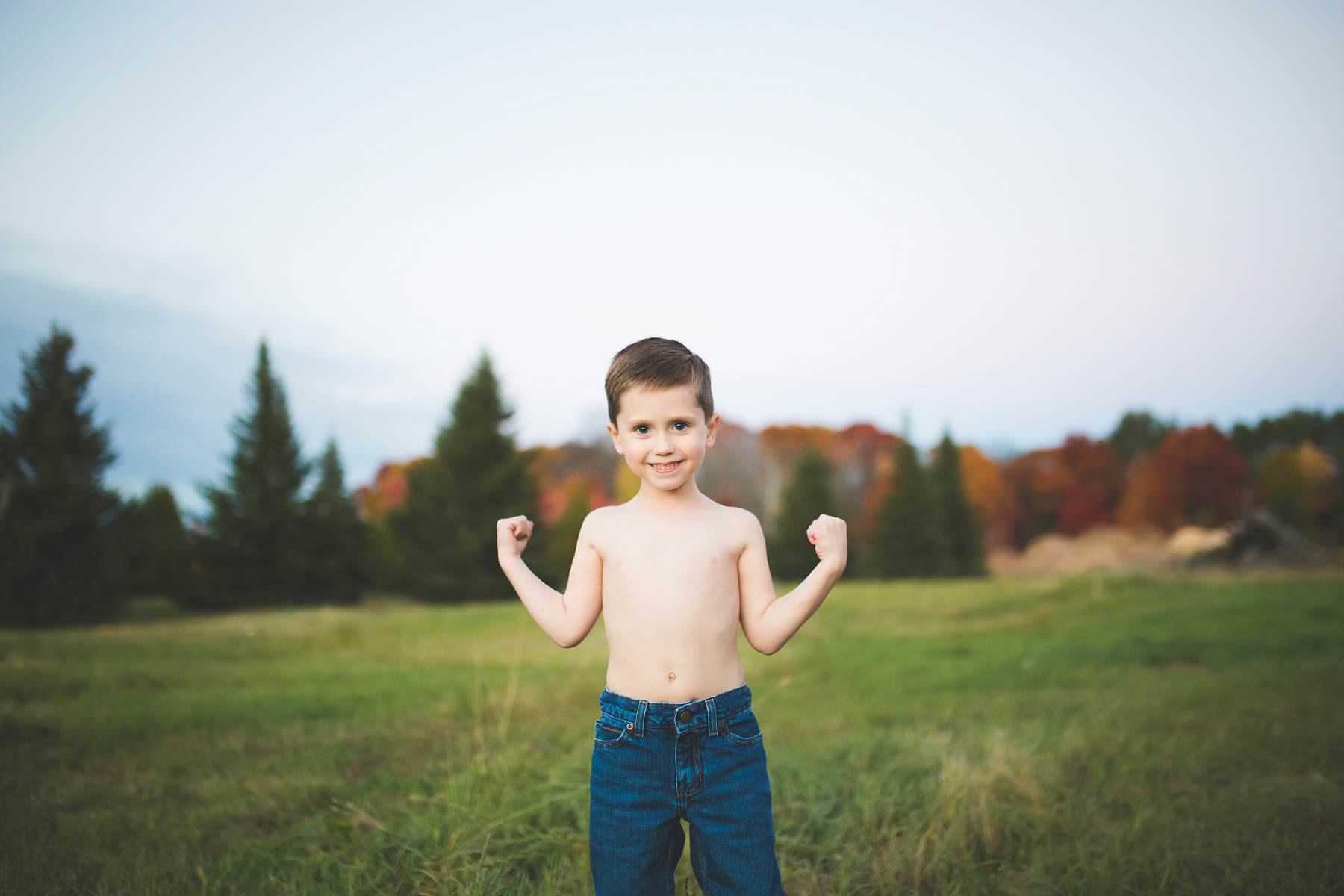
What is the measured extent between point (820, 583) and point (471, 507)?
28.7m

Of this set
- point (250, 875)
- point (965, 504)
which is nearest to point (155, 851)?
point (250, 875)

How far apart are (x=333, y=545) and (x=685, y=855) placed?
101 feet

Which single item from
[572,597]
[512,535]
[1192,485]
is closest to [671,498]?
[572,597]

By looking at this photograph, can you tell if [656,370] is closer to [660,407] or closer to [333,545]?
[660,407]

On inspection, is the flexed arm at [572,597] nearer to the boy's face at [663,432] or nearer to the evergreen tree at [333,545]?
the boy's face at [663,432]

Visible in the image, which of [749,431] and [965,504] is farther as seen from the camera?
[749,431]

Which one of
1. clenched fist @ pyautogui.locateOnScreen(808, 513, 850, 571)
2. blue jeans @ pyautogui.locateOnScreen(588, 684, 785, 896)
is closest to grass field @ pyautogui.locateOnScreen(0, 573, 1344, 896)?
blue jeans @ pyautogui.locateOnScreen(588, 684, 785, 896)

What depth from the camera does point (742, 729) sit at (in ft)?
8.18

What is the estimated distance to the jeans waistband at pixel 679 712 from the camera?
95.4 inches

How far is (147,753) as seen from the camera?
Result: 17.6 ft

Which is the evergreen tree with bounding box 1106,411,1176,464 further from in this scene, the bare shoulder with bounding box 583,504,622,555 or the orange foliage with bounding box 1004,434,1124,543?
the bare shoulder with bounding box 583,504,622,555

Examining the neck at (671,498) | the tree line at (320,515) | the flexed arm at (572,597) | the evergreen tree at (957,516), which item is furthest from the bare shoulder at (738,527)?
the evergreen tree at (957,516)

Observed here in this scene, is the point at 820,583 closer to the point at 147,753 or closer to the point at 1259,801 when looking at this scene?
the point at 1259,801

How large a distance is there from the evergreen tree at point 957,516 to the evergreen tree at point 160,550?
30.6 meters
